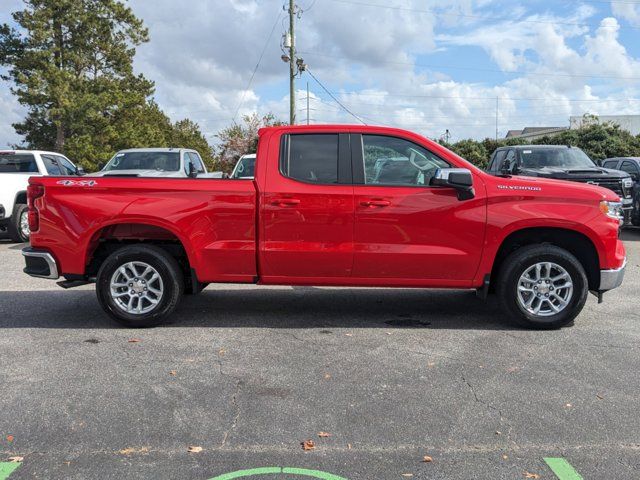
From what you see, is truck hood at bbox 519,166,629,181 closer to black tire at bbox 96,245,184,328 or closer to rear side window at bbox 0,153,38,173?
black tire at bbox 96,245,184,328

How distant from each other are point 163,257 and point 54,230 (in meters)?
1.09

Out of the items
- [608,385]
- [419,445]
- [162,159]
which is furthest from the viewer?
[162,159]

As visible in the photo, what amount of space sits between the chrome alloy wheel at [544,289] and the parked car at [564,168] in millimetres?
6920

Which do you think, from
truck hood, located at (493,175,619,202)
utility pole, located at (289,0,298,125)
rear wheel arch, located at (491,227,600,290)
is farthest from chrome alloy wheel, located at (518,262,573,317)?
utility pole, located at (289,0,298,125)

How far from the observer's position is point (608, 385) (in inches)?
174

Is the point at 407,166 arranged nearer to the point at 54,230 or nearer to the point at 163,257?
the point at 163,257

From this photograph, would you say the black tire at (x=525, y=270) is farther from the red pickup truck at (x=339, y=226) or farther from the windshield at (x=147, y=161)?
the windshield at (x=147, y=161)

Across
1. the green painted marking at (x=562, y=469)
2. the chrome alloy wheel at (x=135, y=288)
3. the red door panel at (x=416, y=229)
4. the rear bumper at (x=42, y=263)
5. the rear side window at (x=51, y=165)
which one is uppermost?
the rear side window at (x=51, y=165)

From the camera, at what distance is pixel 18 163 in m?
12.9

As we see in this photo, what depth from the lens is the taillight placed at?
588 cm

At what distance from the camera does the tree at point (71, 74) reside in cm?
3228

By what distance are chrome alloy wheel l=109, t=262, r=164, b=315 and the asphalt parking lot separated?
0.29m

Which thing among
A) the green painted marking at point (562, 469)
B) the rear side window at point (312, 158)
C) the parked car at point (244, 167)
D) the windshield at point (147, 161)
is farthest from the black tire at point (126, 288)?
the parked car at point (244, 167)

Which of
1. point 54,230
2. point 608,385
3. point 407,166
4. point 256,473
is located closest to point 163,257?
point 54,230
